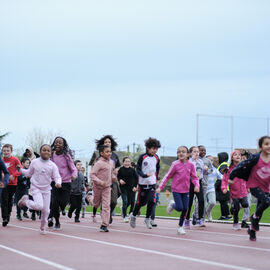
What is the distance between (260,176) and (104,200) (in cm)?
380

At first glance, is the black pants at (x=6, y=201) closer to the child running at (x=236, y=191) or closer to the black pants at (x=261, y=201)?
the child running at (x=236, y=191)

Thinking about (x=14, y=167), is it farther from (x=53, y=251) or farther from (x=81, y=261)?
(x=81, y=261)

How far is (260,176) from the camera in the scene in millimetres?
11703

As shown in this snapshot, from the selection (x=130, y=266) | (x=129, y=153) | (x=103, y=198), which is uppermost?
(x=129, y=153)

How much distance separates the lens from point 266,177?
38.3ft

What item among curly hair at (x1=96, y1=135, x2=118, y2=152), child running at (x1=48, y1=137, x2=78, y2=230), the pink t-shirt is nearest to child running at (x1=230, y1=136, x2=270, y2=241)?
the pink t-shirt

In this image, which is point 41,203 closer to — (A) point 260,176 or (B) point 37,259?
(A) point 260,176

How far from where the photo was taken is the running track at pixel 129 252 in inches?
317

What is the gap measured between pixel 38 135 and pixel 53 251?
87846 mm

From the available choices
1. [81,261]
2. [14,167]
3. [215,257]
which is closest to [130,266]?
[81,261]

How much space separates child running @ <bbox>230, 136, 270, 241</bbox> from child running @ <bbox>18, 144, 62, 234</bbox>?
3.85 meters

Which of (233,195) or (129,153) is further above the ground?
(129,153)

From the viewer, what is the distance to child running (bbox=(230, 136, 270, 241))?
37.9 feet

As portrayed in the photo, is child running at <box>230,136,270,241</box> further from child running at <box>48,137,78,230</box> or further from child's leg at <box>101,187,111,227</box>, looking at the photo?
child running at <box>48,137,78,230</box>
